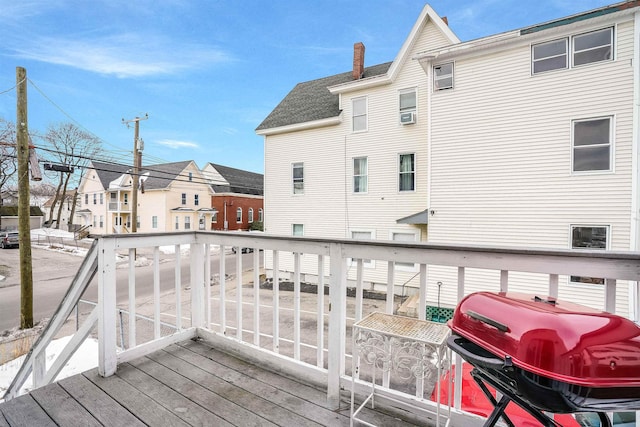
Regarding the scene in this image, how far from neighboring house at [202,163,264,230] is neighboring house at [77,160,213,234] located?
2.72 ft

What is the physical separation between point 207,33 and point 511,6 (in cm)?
848

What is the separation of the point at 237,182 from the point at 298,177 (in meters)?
17.8

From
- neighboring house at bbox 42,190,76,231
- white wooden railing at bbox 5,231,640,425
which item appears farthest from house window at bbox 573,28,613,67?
neighboring house at bbox 42,190,76,231

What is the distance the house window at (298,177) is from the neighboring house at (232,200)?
13.7m

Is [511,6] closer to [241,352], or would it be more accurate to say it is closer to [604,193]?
[604,193]

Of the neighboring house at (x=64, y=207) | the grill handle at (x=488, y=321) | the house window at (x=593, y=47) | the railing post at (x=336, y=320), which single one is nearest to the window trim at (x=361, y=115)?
the house window at (x=593, y=47)

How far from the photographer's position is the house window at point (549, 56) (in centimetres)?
704

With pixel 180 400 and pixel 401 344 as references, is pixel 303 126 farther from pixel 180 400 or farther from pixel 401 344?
pixel 401 344

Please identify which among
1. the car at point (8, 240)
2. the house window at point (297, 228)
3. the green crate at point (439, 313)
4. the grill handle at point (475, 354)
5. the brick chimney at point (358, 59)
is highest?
the brick chimney at point (358, 59)

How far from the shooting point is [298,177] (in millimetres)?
11648

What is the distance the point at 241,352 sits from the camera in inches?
97.0

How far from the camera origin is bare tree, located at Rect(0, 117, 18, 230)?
15.5 m

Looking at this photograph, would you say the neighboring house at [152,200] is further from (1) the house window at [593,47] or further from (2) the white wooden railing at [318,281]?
(1) the house window at [593,47]

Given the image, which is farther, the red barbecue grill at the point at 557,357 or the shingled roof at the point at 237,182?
the shingled roof at the point at 237,182
